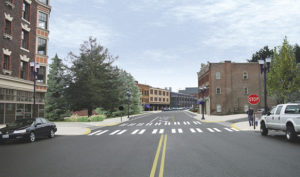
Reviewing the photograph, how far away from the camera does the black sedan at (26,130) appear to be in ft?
46.2

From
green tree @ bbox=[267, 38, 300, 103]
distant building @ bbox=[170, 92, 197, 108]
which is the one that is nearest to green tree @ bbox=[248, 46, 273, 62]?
green tree @ bbox=[267, 38, 300, 103]

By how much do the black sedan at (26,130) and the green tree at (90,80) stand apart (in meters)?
21.7

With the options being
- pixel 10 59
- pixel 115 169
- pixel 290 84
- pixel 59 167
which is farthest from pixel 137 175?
pixel 290 84

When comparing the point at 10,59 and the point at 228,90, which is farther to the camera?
the point at 228,90

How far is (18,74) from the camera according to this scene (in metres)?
25.3

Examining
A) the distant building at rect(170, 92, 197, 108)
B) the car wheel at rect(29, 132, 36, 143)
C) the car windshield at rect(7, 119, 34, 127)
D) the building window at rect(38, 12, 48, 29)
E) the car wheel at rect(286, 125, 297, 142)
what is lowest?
the car wheel at rect(29, 132, 36, 143)

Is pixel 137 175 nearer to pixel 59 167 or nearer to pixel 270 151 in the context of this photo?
pixel 59 167

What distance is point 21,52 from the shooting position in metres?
25.8

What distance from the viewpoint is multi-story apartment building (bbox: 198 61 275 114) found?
53094 millimetres

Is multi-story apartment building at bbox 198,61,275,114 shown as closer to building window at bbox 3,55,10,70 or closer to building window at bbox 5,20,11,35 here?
building window at bbox 5,20,11,35

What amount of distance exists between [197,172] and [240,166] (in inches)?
62.2

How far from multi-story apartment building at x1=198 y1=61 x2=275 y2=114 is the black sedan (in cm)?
4127

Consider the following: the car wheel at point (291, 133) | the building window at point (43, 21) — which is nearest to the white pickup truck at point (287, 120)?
the car wheel at point (291, 133)

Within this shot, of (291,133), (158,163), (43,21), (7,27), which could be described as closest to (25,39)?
(7,27)
